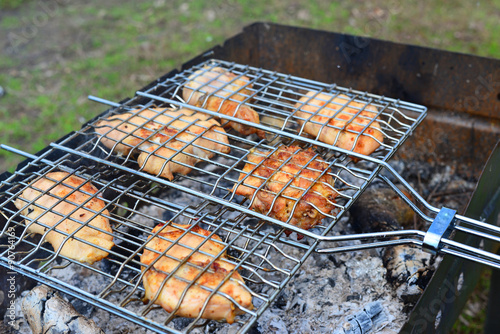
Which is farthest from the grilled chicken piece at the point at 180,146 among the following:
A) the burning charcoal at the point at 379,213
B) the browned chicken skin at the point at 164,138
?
→ the burning charcoal at the point at 379,213

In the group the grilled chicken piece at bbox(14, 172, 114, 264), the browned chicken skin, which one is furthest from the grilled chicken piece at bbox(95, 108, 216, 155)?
the grilled chicken piece at bbox(14, 172, 114, 264)

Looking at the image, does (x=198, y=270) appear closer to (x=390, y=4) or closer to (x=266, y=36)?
(x=266, y=36)

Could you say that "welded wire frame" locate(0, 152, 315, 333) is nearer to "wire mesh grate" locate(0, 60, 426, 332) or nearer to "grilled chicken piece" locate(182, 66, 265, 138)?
"wire mesh grate" locate(0, 60, 426, 332)

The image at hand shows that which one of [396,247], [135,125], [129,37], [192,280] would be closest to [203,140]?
[135,125]

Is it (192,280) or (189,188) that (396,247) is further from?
(192,280)

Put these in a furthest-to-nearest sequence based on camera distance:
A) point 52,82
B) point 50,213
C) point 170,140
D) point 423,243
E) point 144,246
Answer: point 52,82
point 170,140
point 50,213
point 144,246
point 423,243

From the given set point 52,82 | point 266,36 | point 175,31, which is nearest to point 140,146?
point 266,36

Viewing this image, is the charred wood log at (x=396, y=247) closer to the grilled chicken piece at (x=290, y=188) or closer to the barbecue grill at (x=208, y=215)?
the barbecue grill at (x=208, y=215)
